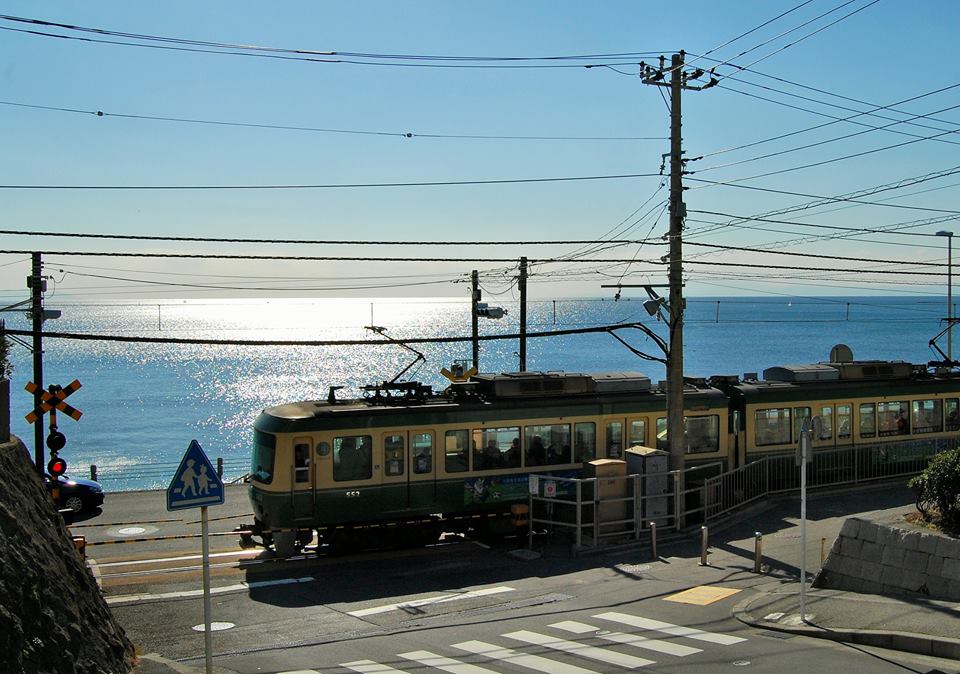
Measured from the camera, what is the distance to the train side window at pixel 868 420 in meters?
24.5

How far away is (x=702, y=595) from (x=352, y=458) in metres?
7.48

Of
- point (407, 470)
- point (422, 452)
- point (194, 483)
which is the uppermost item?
point (194, 483)

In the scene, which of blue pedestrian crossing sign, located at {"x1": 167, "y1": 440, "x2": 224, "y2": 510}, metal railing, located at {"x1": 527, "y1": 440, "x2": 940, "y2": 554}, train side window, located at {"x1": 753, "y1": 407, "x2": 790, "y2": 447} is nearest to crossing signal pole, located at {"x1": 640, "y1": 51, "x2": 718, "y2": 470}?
metal railing, located at {"x1": 527, "y1": 440, "x2": 940, "y2": 554}

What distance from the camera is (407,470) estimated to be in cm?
1914

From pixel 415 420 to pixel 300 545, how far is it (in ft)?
11.3

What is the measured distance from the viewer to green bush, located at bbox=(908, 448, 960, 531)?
13297mm

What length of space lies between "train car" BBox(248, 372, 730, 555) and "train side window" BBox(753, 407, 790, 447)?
2955 millimetres

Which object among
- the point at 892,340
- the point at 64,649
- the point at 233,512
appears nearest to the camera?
the point at 64,649

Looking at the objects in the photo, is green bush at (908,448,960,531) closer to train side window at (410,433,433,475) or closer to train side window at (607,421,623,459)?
train side window at (607,421,623,459)

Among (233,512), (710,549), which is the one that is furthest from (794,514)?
(233,512)

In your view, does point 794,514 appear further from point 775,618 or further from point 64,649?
point 64,649

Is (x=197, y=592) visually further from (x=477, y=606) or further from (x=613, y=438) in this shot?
(x=613, y=438)

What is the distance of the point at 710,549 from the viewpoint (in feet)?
59.7

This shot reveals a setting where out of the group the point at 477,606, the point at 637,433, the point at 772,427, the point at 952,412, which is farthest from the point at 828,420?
the point at 477,606
